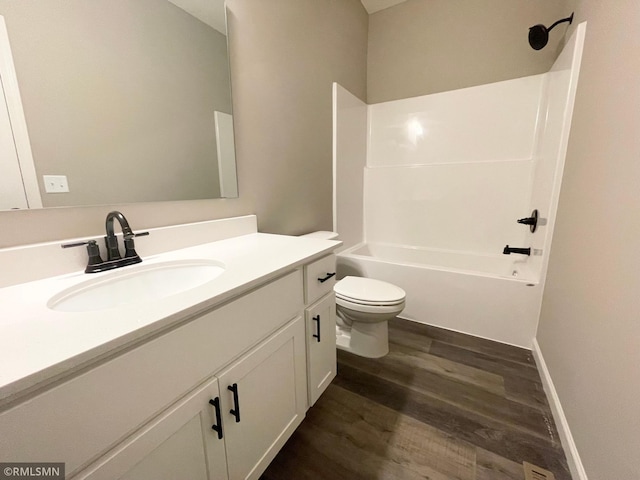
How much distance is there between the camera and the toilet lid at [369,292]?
Answer: 58.8 inches

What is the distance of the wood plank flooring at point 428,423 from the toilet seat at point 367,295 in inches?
15.7

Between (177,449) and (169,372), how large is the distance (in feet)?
0.66

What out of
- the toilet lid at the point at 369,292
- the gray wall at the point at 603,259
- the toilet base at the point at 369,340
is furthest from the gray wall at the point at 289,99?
the gray wall at the point at 603,259

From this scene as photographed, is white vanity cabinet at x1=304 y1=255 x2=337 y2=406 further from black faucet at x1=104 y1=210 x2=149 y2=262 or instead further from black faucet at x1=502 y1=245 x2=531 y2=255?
black faucet at x1=502 y1=245 x2=531 y2=255

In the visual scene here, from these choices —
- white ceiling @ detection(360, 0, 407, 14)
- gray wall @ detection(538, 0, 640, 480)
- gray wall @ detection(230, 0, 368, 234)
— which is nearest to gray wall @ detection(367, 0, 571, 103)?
white ceiling @ detection(360, 0, 407, 14)

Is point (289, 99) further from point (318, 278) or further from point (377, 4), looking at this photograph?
point (377, 4)

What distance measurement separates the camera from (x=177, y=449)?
612mm

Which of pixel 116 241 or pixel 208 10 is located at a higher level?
pixel 208 10

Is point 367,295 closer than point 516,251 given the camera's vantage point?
Yes

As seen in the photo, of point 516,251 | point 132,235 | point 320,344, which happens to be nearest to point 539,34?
point 516,251

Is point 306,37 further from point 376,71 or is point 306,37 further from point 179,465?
point 179,465

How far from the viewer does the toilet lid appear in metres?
1.49

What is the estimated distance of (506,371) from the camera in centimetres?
152

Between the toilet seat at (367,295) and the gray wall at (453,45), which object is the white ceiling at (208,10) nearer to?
the toilet seat at (367,295)
